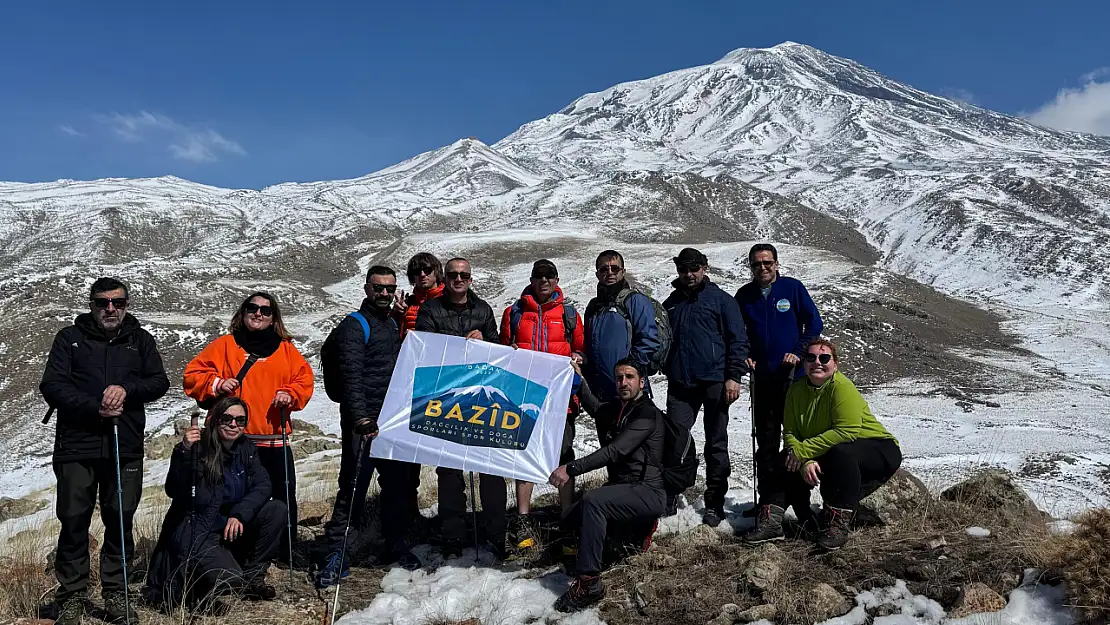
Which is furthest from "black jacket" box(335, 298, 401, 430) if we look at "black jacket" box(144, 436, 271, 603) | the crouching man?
the crouching man

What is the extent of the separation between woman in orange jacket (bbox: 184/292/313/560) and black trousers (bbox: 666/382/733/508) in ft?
10.1

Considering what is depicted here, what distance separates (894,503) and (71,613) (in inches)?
258

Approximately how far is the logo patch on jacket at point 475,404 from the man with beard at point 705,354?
1.26 meters

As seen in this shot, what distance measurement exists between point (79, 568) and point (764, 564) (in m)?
4.81

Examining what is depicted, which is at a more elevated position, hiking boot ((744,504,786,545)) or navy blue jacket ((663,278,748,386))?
navy blue jacket ((663,278,748,386))

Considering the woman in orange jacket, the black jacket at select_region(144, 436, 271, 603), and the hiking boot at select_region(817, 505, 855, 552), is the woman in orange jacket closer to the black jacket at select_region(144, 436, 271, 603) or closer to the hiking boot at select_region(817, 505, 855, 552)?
the black jacket at select_region(144, 436, 271, 603)

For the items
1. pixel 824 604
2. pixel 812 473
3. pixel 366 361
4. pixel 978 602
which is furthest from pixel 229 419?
pixel 978 602

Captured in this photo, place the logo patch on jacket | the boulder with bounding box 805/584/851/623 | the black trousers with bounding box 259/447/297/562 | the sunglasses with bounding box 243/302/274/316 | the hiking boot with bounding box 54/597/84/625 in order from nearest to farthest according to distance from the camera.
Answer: the boulder with bounding box 805/584/851/623, the hiking boot with bounding box 54/597/84/625, the sunglasses with bounding box 243/302/274/316, the black trousers with bounding box 259/447/297/562, the logo patch on jacket

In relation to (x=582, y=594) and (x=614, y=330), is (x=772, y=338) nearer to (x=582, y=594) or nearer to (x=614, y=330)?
(x=614, y=330)

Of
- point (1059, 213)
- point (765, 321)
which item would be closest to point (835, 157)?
point (1059, 213)

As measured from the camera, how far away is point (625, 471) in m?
5.20

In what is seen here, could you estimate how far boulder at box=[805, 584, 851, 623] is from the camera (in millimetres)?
4039

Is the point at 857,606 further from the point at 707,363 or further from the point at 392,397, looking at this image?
the point at 392,397

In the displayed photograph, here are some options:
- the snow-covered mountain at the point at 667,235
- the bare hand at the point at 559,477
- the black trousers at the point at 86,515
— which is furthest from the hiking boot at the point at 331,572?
the snow-covered mountain at the point at 667,235
